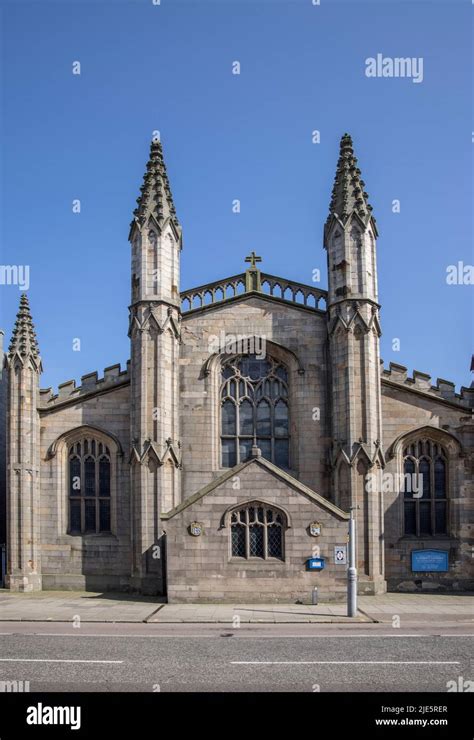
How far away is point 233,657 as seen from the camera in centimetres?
1608

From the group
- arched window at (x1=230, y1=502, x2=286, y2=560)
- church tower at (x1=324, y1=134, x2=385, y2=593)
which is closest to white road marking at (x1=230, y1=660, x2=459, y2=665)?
arched window at (x1=230, y1=502, x2=286, y2=560)

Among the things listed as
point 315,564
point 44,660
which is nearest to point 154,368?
point 315,564

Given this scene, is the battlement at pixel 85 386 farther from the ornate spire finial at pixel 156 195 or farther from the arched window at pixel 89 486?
the ornate spire finial at pixel 156 195

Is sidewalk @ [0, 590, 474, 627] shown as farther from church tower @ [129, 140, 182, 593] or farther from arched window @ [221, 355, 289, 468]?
arched window @ [221, 355, 289, 468]

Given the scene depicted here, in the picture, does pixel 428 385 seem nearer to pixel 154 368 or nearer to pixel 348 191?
pixel 348 191

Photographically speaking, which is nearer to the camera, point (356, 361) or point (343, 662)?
point (343, 662)

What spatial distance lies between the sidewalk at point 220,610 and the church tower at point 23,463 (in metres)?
1.87

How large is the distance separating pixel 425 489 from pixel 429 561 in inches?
107

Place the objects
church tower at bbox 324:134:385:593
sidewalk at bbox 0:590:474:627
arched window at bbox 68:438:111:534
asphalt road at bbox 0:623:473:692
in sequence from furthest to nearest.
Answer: arched window at bbox 68:438:111:534, church tower at bbox 324:134:385:593, sidewalk at bbox 0:590:474:627, asphalt road at bbox 0:623:473:692

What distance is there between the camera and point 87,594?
29500 millimetres

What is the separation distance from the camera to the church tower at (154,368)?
2902cm

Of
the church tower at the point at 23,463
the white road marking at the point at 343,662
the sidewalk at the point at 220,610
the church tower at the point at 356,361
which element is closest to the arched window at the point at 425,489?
the church tower at the point at 356,361

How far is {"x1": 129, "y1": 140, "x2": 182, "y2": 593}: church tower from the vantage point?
95.2 feet

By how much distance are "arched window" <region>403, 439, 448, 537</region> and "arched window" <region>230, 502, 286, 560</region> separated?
22.7ft
